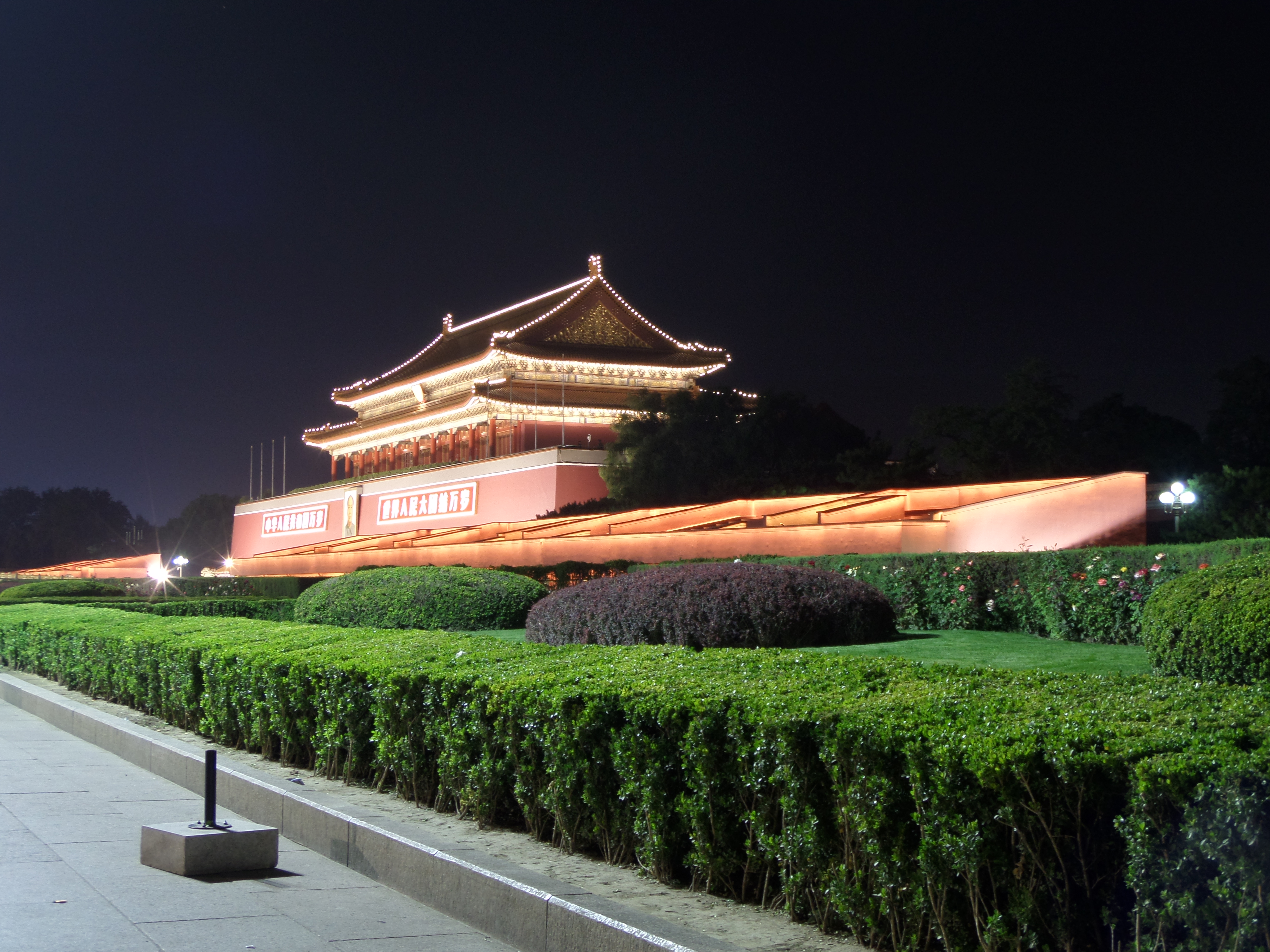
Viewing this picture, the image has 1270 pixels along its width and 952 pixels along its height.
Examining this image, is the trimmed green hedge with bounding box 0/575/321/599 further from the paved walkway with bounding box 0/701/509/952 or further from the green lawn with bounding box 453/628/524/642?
the paved walkway with bounding box 0/701/509/952

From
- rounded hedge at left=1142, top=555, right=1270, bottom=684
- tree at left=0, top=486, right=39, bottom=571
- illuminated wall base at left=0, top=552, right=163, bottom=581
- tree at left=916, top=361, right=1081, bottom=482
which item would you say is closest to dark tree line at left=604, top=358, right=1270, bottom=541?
tree at left=916, top=361, right=1081, bottom=482

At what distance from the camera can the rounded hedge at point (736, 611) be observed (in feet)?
38.3

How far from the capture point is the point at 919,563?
14000 millimetres

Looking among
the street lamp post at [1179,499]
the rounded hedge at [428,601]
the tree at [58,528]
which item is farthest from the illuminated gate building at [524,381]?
the tree at [58,528]

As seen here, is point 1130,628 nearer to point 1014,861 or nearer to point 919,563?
point 919,563

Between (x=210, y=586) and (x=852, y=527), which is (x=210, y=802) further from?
(x=210, y=586)

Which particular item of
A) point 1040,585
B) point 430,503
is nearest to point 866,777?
point 1040,585

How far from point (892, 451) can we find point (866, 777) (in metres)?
30.7

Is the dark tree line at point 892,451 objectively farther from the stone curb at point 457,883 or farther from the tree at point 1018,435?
the stone curb at point 457,883

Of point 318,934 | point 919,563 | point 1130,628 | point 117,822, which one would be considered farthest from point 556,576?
point 318,934

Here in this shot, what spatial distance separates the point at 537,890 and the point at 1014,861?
1797 millimetres

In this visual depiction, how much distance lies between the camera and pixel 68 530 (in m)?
89.2

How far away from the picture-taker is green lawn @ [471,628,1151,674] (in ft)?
30.9

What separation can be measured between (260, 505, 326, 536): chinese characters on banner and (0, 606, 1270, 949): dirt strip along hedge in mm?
38922
